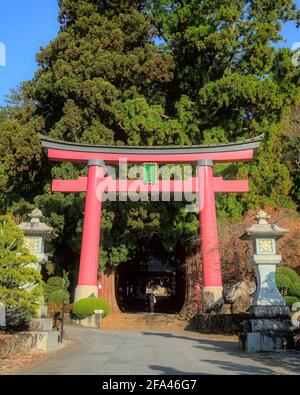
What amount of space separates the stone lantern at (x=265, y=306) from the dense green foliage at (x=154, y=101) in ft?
29.7

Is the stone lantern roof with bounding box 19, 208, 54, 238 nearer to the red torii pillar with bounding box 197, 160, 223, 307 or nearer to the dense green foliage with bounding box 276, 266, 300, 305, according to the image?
the dense green foliage with bounding box 276, 266, 300, 305

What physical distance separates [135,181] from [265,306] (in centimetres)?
912

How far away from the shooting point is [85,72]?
20.3 meters

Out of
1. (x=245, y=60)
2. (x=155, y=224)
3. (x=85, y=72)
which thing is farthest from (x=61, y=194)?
(x=245, y=60)

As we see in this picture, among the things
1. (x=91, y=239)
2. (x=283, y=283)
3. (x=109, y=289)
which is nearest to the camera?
(x=283, y=283)

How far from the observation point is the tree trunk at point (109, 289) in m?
19.4

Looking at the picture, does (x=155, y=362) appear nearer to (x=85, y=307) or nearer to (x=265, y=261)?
(x=265, y=261)

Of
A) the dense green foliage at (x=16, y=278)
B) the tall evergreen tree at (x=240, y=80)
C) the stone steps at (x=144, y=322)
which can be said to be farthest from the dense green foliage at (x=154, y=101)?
the dense green foliage at (x=16, y=278)

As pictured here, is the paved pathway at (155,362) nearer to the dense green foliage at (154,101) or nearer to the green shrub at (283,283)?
the green shrub at (283,283)

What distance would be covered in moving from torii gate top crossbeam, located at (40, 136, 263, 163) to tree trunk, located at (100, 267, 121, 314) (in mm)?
5817

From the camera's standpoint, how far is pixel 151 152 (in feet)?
57.4

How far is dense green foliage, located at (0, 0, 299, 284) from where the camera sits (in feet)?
63.5

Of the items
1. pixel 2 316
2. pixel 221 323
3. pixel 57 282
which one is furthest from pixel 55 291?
pixel 2 316

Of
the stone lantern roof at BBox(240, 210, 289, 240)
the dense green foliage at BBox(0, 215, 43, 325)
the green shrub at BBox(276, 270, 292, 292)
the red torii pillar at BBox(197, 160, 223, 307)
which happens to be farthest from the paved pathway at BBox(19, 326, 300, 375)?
the red torii pillar at BBox(197, 160, 223, 307)
